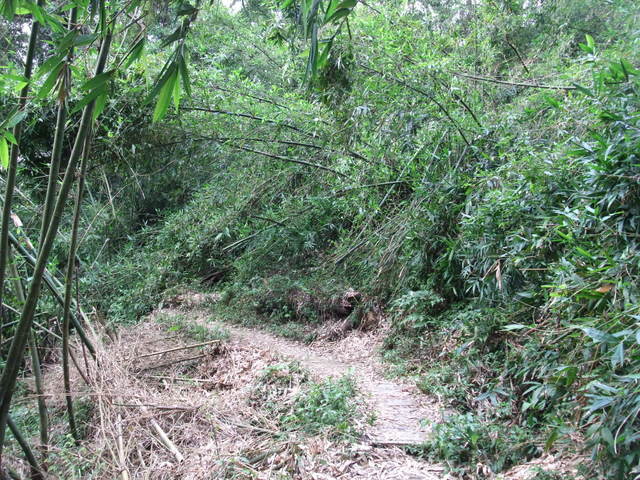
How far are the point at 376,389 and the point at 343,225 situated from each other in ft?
10.7

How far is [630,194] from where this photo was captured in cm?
263

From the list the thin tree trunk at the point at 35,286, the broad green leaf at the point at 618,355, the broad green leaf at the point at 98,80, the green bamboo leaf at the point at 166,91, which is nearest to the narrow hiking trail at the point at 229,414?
the broad green leaf at the point at 618,355

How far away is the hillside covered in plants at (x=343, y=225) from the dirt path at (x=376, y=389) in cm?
9

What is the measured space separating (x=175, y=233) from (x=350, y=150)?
3364 mm

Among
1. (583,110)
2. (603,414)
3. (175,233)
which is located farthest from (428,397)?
(175,233)

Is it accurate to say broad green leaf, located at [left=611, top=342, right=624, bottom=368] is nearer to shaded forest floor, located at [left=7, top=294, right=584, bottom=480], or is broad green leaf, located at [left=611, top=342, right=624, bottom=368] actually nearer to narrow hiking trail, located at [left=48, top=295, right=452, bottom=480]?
shaded forest floor, located at [left=7, top=294, right=584, bottom=480]

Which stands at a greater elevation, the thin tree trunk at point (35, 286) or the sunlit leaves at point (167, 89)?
the sunlit leaves at point (167, 89)

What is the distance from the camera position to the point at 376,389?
3.74 meters

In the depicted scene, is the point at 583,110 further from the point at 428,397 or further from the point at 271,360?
the point at 271,360

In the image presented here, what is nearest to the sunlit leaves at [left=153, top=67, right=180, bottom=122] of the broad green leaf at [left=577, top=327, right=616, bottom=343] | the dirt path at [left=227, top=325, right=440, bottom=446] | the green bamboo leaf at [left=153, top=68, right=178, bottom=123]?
the green bamboo leaf at [left=153, top=68, right=178, bottom=123]

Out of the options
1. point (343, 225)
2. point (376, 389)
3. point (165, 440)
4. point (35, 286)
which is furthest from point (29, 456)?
point (343, 225)

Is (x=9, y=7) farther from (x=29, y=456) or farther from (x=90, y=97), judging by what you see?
(x=29, y=456)

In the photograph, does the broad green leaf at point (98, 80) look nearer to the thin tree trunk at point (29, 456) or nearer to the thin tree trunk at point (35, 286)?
the thin tree trunk at point (35, 286)

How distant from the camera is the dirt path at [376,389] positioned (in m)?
2.94
